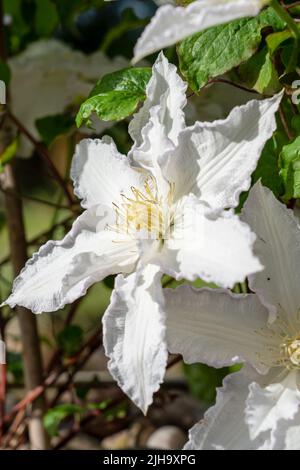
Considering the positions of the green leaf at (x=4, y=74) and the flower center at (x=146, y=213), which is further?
the green leaf at (x=4, y=74)

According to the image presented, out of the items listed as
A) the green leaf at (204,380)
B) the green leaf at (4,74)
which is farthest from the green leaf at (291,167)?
the green leaf at (204,380)

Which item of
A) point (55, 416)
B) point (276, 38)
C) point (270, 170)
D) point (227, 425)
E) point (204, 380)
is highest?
point (276, 38)

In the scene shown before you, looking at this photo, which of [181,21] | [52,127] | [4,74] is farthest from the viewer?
[52,127]

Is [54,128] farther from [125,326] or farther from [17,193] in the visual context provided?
[125,326]

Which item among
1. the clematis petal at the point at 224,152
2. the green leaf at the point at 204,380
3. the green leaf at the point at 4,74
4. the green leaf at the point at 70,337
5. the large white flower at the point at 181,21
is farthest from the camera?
the green leaf at the point at 204,380

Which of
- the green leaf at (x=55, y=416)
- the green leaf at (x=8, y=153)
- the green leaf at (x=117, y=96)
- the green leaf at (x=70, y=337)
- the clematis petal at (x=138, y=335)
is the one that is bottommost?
the green leaf at (x=55, y=416)

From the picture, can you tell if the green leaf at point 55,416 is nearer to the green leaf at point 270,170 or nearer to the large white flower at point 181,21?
the green leaf at point 270,170

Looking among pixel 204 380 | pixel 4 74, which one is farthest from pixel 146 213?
pixel 204 380

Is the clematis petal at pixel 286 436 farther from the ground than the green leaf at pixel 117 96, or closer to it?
closer to it

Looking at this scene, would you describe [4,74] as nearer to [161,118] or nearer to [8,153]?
[8,153]
